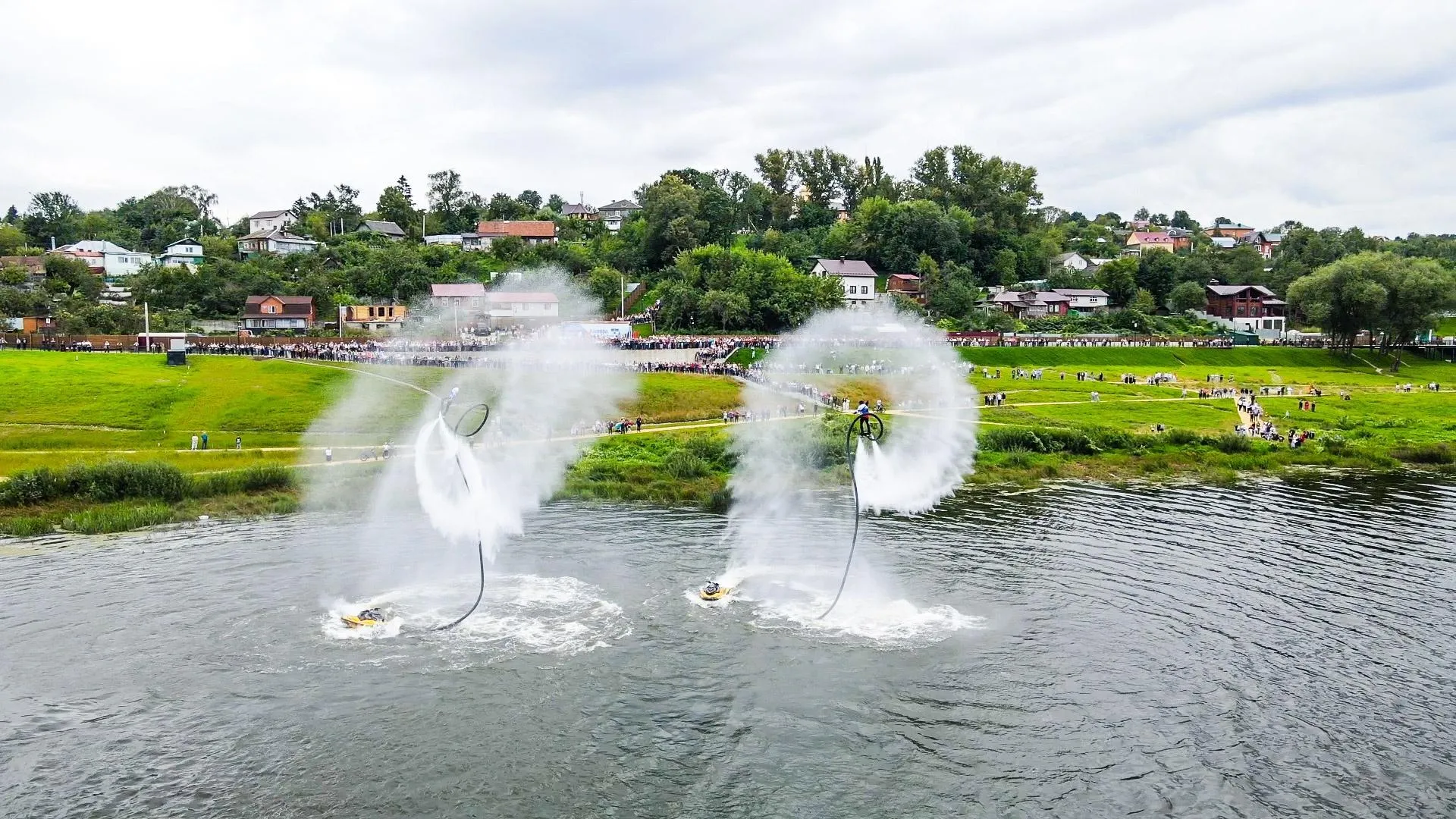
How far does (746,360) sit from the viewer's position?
10819 cm

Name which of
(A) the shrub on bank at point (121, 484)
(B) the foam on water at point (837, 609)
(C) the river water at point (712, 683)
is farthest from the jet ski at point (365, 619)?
(A) the shrub on bank at point (121, 484)

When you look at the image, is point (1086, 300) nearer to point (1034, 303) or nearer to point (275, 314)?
point (1034, 303)

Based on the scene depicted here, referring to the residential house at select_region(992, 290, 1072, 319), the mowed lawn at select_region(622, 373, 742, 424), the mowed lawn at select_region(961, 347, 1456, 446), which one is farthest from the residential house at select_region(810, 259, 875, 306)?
the mowed lawn at select_region(622, 373, 742, 424)

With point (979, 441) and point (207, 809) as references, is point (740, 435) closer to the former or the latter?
point (979, 441)

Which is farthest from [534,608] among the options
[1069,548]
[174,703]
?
[1069,548]

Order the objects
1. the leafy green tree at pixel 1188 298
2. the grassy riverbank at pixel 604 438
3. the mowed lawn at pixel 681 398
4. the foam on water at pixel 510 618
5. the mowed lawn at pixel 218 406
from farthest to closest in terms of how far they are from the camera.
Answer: the leafy green tree at pixel 1188 298 < the mowed lawn at pixel 681 398 < the mowed lawn at pixel 218 406 < the grassy riverbank at pixel 604 438 < the foam on water at pixel 510 618

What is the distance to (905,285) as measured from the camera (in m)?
188

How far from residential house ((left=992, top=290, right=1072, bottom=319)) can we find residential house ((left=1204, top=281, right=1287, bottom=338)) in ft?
91.4

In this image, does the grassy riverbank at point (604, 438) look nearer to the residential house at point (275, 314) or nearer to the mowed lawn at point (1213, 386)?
the mowed lawn at point (1213, 386)

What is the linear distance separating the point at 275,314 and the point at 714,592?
134548mm

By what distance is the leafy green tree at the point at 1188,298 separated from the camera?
620 feet

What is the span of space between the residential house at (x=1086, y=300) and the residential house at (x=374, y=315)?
117 meters

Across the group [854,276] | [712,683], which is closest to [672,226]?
[854,276]

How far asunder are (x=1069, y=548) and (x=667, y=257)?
477 ft
